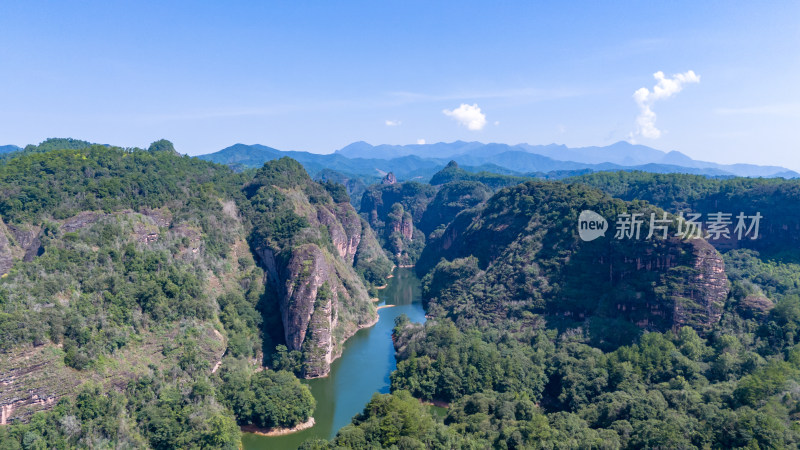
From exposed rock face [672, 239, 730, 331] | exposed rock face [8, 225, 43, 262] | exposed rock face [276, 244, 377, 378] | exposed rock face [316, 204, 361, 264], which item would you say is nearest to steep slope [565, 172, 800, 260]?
exposed rock face [672, 239, 730, 331]

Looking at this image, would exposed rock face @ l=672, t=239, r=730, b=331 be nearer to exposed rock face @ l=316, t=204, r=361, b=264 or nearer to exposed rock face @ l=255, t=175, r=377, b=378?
exposed rock face @ l=255, t=175, r=377, b=378

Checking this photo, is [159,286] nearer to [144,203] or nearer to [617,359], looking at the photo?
[144,203]

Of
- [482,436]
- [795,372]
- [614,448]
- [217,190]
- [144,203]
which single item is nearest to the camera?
[614,448]

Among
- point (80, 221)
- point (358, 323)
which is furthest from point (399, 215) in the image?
point (80, 221)

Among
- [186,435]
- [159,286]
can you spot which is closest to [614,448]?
[186,435]

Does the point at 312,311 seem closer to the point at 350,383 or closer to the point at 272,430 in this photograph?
the point at 350,383

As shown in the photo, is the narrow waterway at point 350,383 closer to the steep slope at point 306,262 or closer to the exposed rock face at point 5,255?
the steep slope at point 306,262

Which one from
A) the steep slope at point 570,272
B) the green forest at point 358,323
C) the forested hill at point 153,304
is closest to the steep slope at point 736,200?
the green forest at point 358,323
